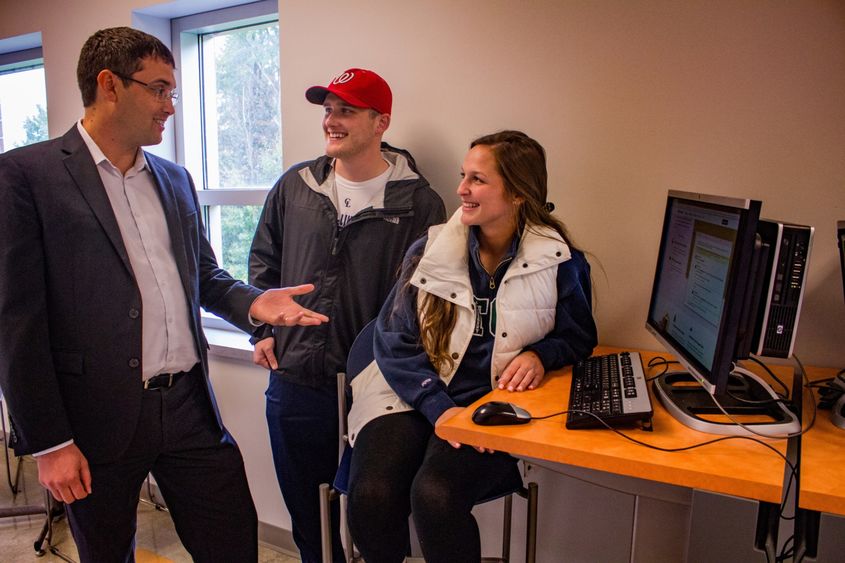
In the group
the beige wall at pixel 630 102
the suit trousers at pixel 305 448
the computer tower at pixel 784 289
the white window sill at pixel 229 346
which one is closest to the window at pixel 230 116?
the white window sill at pixel 229 346

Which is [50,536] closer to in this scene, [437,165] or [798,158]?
[437,165]

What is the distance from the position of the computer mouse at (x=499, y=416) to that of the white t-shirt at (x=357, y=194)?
38.3 inches

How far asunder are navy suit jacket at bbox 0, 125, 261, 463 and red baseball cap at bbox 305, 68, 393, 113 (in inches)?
30.6

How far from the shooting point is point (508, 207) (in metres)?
1.80

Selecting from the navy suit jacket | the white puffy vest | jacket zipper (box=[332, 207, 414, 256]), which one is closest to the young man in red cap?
jacket zipper (box=[332, 207, 414, 256])

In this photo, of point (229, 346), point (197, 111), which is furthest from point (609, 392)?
point (197, 111)

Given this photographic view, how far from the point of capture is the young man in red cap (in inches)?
82.0

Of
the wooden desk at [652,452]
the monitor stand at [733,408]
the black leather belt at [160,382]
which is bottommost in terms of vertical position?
the black leather belt at [160,382]

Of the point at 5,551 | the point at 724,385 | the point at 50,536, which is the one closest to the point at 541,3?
the point at 724,385

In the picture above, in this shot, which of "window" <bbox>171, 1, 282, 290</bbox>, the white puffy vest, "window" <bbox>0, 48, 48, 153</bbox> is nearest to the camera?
the white puffy vest

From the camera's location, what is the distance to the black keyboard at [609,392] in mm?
1297

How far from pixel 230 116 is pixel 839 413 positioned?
2808mm

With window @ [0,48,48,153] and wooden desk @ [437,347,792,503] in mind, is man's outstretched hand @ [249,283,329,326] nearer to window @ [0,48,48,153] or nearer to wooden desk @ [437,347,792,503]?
wooden desk @ [437,347,792,503]

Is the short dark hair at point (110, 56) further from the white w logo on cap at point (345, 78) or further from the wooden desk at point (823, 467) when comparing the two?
the wooden desk at point (823, 467)
